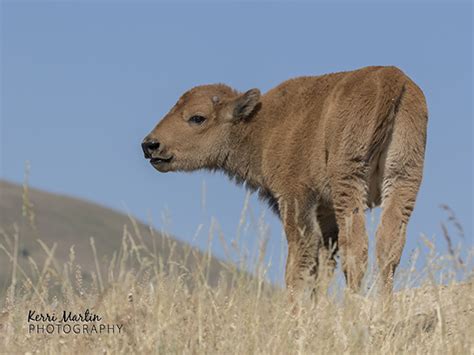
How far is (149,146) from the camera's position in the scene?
510 inches

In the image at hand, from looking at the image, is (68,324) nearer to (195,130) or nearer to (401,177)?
(401,177)

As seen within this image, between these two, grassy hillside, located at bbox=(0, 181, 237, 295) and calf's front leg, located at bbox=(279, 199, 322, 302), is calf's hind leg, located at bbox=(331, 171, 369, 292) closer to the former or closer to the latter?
calf's front leg, located at bbox=(279, 199, 322, 302)

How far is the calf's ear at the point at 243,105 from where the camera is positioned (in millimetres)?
12742

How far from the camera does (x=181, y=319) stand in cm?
849

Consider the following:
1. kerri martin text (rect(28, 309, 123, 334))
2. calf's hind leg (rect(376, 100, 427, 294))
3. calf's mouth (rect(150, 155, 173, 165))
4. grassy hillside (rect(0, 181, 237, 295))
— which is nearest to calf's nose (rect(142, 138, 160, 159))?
calf's mouth (rect(150, 155, 173, 165))

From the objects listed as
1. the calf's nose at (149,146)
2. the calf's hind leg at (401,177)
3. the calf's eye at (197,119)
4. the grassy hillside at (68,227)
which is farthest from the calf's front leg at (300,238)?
the grassy hillside at (68,227)

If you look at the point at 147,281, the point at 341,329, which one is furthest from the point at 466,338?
the point at 147,281

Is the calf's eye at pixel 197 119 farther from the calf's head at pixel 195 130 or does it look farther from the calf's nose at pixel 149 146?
the calf's nose at pixel 149 146

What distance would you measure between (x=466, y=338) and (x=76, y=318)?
3.02m

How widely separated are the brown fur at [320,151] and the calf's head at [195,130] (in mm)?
11

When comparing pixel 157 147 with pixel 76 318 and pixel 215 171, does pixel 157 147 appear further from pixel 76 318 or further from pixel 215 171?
pixel 76 318

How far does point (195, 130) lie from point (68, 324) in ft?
14.6

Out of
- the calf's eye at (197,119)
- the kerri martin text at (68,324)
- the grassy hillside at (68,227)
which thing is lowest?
Result: the kerri martin text at (68,324)

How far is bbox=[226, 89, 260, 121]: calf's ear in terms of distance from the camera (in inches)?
502
